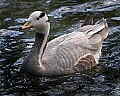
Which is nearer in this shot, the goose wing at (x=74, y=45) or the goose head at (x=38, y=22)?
the goose head at (x=38, y=22)

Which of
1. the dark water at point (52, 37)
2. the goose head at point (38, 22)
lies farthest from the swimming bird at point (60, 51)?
the dark water at point (52, 37)

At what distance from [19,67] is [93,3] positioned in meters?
5.19

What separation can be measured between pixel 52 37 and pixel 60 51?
208cm

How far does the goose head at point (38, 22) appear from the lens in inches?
386

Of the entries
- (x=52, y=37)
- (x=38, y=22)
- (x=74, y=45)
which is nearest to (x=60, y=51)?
(x=74, y=45)

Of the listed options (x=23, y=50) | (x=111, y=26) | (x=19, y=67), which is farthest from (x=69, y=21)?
(x=19, y=67)

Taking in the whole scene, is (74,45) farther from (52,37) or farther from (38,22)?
(52,37)

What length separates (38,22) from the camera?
9953 mm

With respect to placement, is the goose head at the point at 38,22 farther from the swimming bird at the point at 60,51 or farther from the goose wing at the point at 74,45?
the goose wing at the point at 74,45

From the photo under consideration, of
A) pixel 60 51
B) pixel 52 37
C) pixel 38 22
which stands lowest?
pixel 52 37

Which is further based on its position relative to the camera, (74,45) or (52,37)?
(52,37)

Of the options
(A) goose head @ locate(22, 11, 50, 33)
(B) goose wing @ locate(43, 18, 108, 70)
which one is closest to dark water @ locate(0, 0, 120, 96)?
(B) goose wing @ locate(43, 18, 108, 70)

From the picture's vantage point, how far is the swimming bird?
32.8ft

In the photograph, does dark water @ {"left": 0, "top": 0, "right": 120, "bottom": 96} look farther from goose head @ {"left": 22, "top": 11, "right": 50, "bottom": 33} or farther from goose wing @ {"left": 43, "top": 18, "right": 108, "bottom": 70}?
goose head @ {"left": 22, "top": 11, "right": 50, "bottom": 33}
